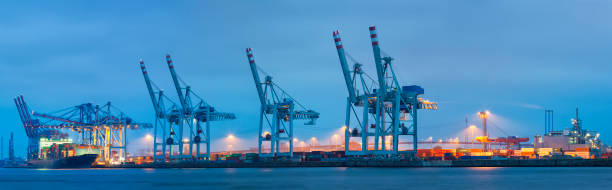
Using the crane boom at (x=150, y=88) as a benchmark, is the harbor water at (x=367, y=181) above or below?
below

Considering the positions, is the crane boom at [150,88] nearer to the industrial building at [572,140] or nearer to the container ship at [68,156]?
the container ship at [68,156]

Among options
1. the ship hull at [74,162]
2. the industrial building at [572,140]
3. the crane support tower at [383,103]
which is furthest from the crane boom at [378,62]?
the ship hull at [74,162]

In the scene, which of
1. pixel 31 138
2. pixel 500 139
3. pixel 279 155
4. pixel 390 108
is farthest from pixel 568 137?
pixel 31 138

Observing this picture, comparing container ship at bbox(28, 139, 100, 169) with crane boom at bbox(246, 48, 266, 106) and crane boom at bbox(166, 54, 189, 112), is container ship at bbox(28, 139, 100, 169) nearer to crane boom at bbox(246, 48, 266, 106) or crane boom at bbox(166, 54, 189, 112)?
crane boom at bbox(166, 54, 189, 112)

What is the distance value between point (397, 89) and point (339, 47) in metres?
8.92

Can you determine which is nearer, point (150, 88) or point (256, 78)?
point (256, 78)

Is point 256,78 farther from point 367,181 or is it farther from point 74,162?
point 74,162

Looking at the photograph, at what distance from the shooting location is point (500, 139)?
125 meters

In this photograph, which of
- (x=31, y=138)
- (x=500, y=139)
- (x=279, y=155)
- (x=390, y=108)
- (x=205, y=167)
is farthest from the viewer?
(x=31, y=138)

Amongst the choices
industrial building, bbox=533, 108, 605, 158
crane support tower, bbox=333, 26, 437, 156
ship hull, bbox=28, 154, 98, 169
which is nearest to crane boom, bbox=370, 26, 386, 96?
crane support tower, bbox=333, 26, 437, 156

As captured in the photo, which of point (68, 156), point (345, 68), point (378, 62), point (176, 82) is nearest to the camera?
point (378, 62)

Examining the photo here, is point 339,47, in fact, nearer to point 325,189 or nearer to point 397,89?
point 397,89

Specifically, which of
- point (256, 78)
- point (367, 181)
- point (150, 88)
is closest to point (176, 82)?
point (150, 88)

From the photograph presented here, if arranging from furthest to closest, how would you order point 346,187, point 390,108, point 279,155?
point 279,155, point 390,108, point 346,187
